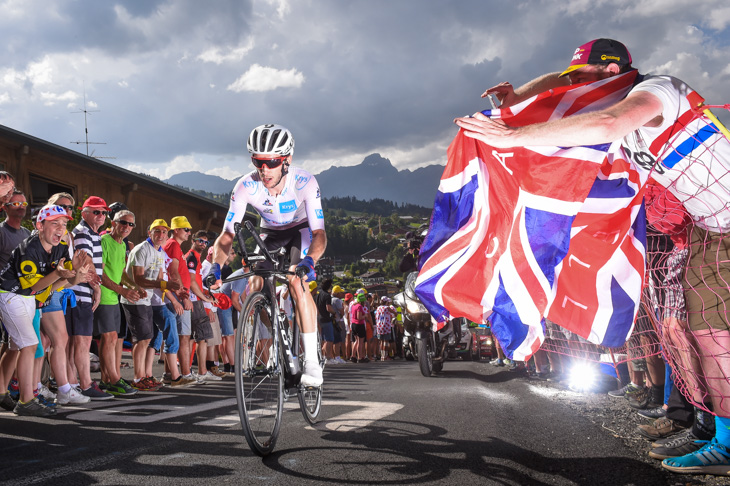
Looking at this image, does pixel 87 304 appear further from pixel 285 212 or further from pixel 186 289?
pixel 285 212

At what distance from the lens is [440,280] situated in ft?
13.1

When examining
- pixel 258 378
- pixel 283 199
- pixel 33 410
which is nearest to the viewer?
pixel 258 378

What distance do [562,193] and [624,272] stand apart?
0.64m

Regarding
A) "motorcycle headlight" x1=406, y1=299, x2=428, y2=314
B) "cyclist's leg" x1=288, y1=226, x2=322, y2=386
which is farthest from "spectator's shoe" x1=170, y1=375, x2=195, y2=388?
"cyclist's leg" x1=288, y1=226, x2=322, y2=386

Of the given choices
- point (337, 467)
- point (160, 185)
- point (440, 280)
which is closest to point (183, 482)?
point (337, 467)

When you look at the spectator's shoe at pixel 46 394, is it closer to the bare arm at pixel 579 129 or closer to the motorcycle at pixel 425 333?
the bare arm at pixel 579 129

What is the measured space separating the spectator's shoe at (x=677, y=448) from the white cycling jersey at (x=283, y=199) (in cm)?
291

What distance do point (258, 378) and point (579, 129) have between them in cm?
273

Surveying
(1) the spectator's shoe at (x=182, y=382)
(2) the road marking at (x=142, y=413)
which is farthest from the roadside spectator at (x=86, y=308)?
→ (1) the spectator's shoe at (x=182, y=382)

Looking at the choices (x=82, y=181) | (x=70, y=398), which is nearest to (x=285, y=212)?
(x=70, y=398)

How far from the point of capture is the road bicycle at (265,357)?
12.3 feet

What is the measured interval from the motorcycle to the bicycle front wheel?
18.0ft

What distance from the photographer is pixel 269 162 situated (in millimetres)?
4402

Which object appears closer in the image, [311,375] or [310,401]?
[311,375]
